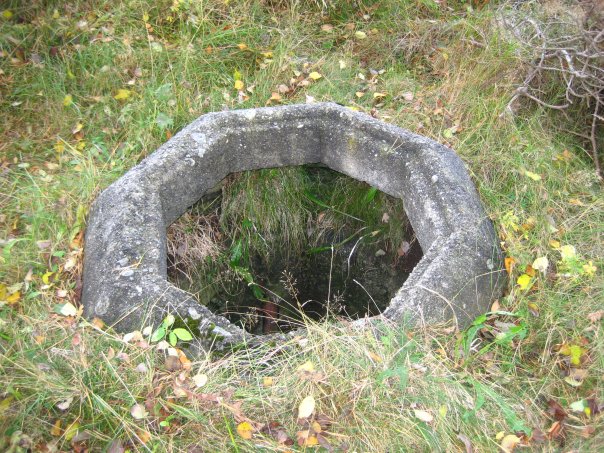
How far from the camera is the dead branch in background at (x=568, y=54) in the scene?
3137 mm

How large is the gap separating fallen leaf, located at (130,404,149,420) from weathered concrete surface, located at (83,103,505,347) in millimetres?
372

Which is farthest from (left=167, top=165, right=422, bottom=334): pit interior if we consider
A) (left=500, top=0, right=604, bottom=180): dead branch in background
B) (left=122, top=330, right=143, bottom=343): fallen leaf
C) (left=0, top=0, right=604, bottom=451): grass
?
(left=122, top=330, right=143, bottom=343): fallen leaf

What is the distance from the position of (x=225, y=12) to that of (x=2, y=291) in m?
2.40

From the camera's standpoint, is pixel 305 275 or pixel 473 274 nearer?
pixel 473 274

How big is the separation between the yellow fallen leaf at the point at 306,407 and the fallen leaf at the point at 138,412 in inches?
19.2

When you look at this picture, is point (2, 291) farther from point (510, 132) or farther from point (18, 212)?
point (510, 132)

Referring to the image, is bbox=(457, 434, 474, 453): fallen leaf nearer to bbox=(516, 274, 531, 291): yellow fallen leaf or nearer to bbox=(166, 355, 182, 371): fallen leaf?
bbox=(516, 274, 531, 291): yellow fallen leaf

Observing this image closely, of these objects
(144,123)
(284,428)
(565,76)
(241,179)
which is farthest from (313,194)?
(284,428)

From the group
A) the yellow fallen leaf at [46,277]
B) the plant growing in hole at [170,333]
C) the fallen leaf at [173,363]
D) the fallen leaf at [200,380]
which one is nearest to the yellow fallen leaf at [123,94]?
the yellow fallen leaf at [46,277]

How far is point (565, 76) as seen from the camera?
3234 mm

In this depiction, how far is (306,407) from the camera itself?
182cm

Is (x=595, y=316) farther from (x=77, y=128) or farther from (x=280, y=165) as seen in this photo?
(x=77, y=128)

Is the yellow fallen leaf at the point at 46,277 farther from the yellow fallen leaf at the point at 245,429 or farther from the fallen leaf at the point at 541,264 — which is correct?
the fallen leaf at the point at 541,264

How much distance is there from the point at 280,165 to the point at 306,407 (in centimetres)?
149
